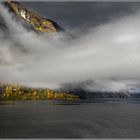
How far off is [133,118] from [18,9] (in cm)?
244

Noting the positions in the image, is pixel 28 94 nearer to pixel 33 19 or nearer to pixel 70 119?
pixel 70 119

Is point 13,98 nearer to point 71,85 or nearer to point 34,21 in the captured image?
point 71,85

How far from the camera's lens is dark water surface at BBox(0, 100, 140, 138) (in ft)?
15.6

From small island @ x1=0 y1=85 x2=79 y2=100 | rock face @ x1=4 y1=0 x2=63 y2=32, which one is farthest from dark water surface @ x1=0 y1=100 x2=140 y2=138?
rock face @ x1=4 y1=0 x2=63 y2=32

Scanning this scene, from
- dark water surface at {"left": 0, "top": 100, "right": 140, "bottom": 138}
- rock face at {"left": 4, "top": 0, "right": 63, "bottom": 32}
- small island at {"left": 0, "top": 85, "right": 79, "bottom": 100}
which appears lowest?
dark water surface at {"left": 0, "top": 100, "right": 140, "bottom": 138}

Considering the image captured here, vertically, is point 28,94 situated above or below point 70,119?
above

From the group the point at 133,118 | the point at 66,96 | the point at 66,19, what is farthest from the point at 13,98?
the point at 133,118

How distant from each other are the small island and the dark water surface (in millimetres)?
98

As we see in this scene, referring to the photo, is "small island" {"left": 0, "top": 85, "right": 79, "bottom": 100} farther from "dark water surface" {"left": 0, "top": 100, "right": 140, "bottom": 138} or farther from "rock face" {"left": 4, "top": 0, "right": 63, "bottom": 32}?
"rock face" {"left": 4, "top": 0, "right": 63, "bottom": 32}

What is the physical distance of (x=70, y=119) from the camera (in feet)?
16.3

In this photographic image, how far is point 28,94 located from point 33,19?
1.22 m

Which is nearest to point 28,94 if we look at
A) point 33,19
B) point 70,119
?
point 70,119

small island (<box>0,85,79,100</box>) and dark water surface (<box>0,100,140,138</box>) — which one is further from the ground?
small island (<box>0,85,79,100</box>)

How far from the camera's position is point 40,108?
538 cm
